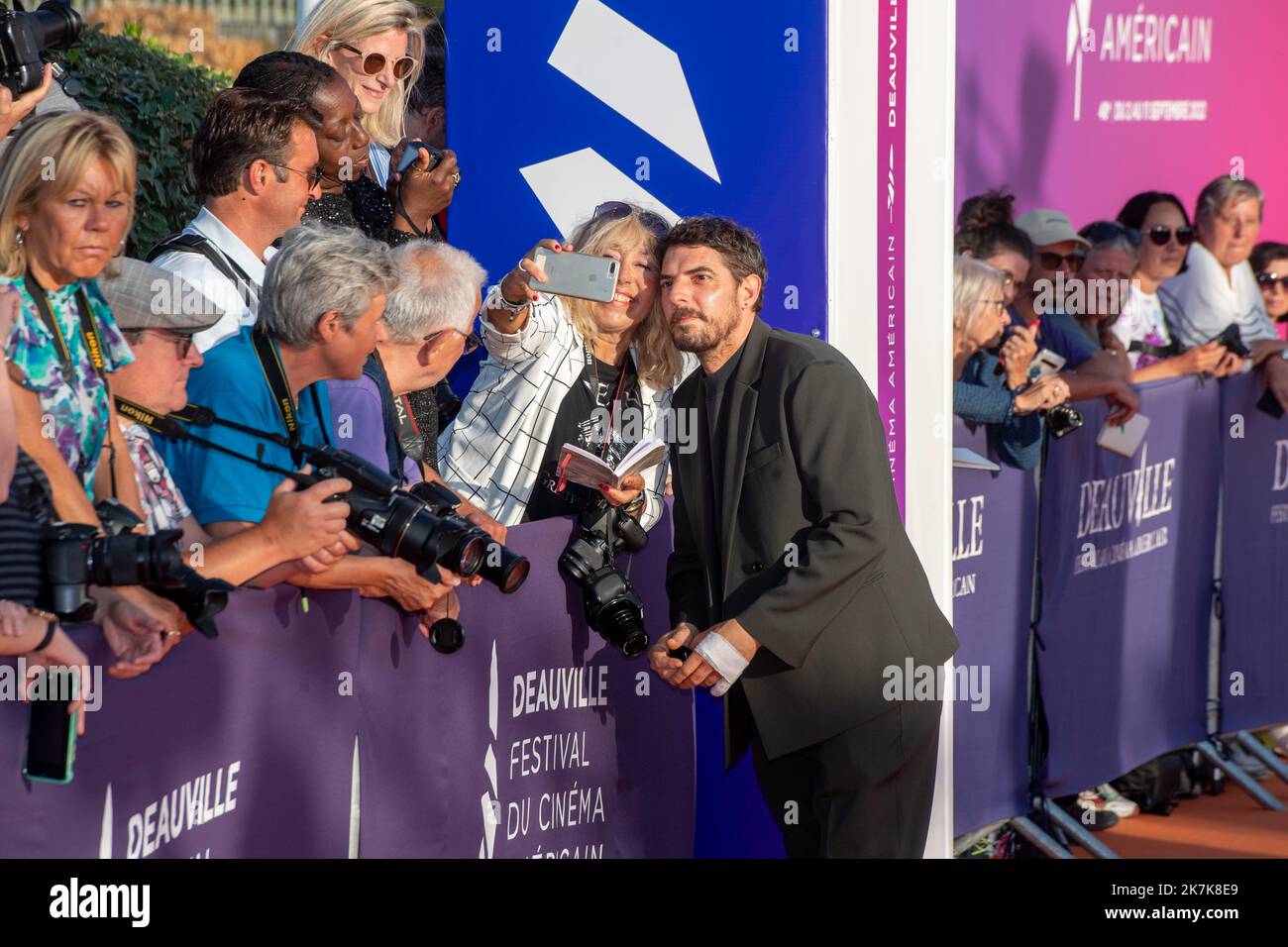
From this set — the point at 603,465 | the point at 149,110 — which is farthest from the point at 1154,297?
the point at 149,110

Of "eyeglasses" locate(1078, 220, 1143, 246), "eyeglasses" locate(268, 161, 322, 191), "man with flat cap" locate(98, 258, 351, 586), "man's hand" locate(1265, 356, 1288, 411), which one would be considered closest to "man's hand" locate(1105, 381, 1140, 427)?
"eyeglasses" locate(1078, 220, 1143, 246)

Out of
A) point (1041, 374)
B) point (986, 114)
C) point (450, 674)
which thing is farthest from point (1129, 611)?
point (450, 674)

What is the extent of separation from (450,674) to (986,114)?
12.6ft

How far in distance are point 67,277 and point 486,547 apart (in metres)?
1.16

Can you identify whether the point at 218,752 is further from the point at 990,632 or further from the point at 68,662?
the point at 990,632

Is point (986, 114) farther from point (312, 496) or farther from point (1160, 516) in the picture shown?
point (312, 496)

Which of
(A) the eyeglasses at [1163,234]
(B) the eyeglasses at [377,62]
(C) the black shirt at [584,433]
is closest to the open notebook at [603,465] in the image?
(C) the black shirt at [584,433]

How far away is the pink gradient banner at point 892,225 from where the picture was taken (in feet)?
19.5

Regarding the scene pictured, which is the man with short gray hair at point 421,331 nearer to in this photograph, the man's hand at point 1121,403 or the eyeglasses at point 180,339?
the eyeglasses at point 180,339

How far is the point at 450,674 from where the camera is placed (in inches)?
183

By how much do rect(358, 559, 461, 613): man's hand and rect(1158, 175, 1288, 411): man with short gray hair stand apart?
4563mm

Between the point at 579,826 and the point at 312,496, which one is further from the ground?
the point at 312,496

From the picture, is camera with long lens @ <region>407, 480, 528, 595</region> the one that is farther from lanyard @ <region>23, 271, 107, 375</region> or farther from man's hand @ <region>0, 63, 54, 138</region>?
man's hand @ <region>0, 63, 54, 138</region>

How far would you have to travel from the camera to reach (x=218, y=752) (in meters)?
3.88
